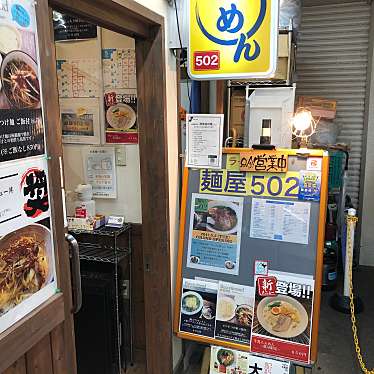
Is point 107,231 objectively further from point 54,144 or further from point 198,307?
point 54,144

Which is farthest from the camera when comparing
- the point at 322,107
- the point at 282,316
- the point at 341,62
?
the point at 341,62

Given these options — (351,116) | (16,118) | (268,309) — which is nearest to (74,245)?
(16,118)

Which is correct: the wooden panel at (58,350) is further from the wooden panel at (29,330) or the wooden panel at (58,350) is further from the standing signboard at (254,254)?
the standing signboard at (254,254)

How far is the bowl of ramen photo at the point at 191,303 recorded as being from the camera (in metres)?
2.53

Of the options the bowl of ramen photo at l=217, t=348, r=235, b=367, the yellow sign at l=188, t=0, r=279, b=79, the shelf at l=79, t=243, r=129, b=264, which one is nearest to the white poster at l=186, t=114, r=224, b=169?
the yellow sign at l=188, t=0, r=279, b=79

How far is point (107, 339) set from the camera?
8.71 ft

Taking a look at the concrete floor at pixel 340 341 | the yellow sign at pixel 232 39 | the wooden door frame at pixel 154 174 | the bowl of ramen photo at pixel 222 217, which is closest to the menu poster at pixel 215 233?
the bowl of ramen photo at pixel 222 217

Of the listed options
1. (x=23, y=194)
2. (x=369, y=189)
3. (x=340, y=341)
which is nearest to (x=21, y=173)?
(x=23, y=194)

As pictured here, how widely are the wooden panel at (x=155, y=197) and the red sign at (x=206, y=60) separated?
18cm

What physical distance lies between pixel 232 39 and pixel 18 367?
1.77 metres

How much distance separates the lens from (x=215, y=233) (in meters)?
2.50

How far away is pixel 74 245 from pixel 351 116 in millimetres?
3885

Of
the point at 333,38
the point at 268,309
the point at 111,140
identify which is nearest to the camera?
the point at 268,309

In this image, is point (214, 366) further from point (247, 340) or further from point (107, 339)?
point (107, 339)
